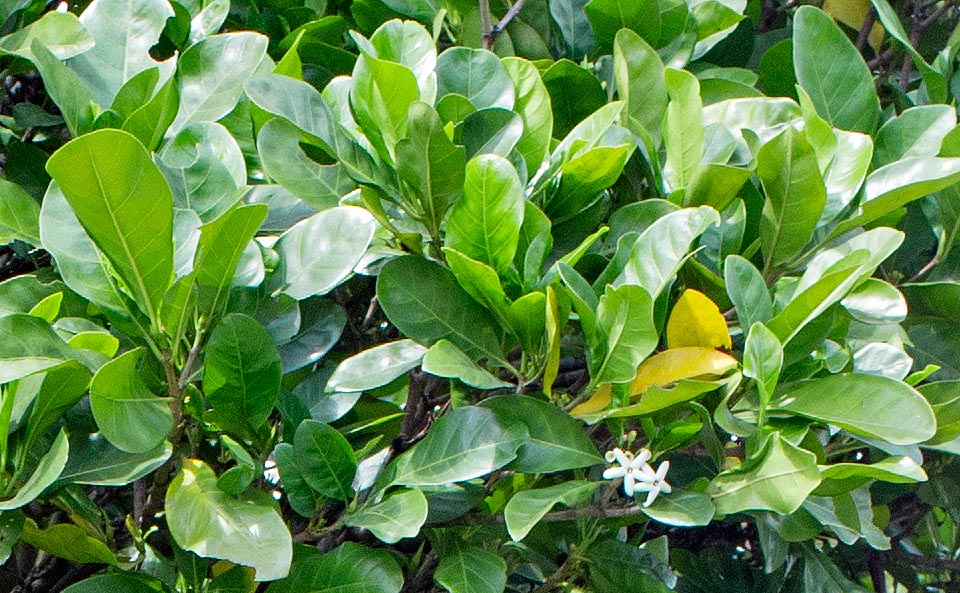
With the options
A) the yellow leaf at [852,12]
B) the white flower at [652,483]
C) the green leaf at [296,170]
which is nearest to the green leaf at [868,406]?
the white flower at [652,483]

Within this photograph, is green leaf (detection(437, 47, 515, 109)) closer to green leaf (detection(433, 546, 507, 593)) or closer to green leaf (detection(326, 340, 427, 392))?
green leaf (detection(326, 340, 427, 392))

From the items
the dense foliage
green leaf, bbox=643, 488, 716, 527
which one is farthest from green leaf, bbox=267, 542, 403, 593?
green leaf, bbox=643, 488, 716, 527

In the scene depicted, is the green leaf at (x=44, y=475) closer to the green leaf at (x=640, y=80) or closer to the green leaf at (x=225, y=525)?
the green leaf at (x=225, y=525)

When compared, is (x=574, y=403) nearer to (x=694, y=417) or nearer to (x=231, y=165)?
(x=694, y=417)

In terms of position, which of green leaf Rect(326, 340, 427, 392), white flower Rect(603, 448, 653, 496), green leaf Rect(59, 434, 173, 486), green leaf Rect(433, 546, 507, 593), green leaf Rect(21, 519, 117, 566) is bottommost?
green leaf Rect(433, 546, 507, 593)

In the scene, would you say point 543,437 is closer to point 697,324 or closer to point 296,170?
point 697,324

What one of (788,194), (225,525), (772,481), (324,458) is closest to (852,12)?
(788,194)
